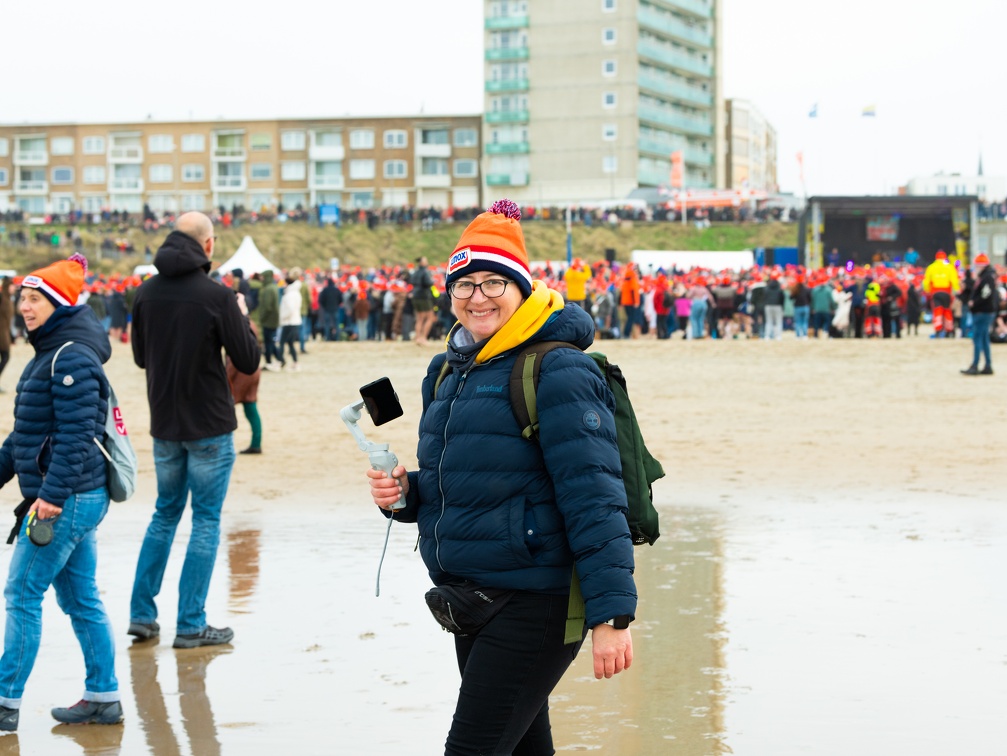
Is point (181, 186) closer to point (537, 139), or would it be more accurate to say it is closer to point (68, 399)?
point (537, 139)

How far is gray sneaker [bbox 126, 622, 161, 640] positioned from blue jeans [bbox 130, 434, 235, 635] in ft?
0.07

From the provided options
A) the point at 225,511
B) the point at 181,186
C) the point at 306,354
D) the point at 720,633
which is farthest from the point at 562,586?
the point at 181,186

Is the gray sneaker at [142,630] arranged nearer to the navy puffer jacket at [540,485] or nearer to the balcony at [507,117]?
the navy puffer jacket at [540,485]

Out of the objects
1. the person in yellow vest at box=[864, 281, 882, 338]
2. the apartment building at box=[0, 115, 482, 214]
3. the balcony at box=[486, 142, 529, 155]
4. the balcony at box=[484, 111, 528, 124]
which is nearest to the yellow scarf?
the person in yellow vest at box=[864, 281, 882, 338]

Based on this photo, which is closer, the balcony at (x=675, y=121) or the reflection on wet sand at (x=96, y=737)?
the reflection on wet sand at (x=96, y=737)

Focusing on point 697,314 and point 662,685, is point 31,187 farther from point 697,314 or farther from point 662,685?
point 662,685

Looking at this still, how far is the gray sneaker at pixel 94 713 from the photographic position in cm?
518

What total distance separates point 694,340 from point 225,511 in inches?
842

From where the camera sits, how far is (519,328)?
11.4 ft

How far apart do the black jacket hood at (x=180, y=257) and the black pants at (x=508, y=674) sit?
3.31 metres

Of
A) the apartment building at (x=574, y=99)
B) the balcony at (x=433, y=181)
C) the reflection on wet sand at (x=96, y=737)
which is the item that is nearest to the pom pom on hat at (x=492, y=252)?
the reflection on wet sand at (x=96, y=737)

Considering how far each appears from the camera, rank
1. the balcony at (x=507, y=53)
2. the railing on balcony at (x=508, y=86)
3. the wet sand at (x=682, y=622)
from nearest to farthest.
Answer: the wet sand at (x=682, y=622) < the railing on balcony at (x=508, y=86) < the balcony at (x=507, y=53)

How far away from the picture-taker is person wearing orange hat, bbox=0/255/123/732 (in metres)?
5.08

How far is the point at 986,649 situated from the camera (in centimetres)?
598
